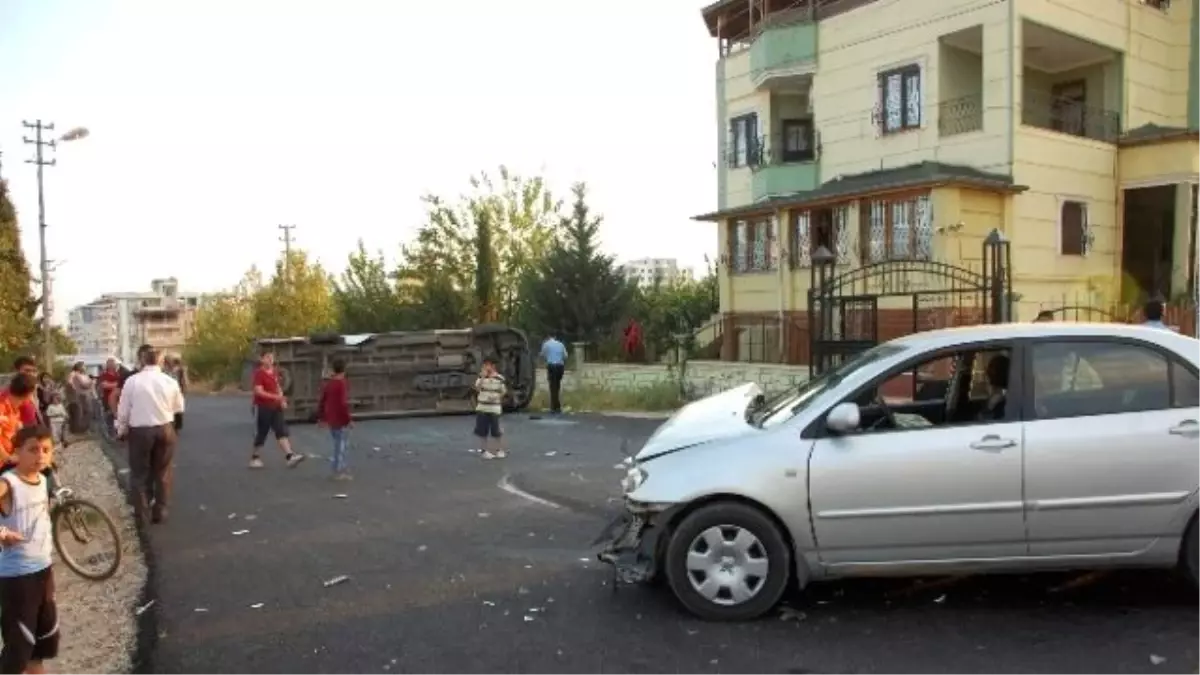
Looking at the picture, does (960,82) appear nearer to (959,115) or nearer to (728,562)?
(959,115)

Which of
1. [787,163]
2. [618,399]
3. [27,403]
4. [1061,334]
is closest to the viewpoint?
[1061,334]

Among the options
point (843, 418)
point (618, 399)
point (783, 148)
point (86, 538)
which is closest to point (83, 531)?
point (86, 538)

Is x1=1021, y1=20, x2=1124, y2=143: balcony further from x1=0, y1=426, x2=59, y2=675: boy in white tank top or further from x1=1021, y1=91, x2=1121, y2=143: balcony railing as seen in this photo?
x1=0, y1=426, x2=59, y2=675: boy in white tank top

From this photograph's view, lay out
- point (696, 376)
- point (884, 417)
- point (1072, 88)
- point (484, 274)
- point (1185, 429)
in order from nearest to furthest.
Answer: point (1185, 429)
point (884, 417)
point (696, 376)
point (1072, 88)
point (484, 274)

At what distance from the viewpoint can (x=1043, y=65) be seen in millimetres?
23734

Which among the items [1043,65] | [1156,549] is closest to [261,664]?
[1156,549]

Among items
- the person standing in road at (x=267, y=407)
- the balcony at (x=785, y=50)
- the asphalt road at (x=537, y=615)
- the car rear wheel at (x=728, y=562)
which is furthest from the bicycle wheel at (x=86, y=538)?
the balcony at (x=785, y=50)

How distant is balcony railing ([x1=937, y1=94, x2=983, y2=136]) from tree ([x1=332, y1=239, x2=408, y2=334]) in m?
19.2

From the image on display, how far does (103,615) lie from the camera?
237 inches

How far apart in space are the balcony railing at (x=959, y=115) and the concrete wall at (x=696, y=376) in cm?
755

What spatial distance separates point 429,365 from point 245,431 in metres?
4.13

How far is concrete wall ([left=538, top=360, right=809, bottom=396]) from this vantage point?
58.6 ft

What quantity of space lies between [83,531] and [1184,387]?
7778 millimetres

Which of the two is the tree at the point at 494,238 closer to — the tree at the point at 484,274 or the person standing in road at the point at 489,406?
the tree at the point at 484,274
